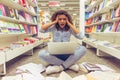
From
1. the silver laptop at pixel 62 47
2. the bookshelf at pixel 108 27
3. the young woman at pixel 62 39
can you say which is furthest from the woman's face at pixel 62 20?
the bookshelf at pixel 108 27

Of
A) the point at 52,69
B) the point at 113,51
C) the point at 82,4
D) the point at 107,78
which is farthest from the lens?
the point at 82,4

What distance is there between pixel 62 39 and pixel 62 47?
368 millimetres

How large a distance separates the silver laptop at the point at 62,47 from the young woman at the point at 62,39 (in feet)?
0.35

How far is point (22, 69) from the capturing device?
2025mm

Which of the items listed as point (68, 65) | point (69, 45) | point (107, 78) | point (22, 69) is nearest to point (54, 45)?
point (69, 45)

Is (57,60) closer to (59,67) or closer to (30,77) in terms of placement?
(59,67)

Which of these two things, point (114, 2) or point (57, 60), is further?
point (114, 2)

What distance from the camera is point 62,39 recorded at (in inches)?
91.6

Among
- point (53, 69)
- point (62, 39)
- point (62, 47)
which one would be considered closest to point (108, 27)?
point (62, 39)

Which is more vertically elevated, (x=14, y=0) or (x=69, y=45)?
(x=14, y=0)

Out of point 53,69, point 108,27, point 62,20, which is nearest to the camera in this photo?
point 53,69

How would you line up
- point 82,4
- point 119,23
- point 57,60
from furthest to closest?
1. point 82,4
2. point 119,23
3. point 57,60

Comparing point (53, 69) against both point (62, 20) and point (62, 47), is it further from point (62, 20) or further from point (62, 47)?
point (62, 20)

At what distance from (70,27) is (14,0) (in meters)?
1.18
